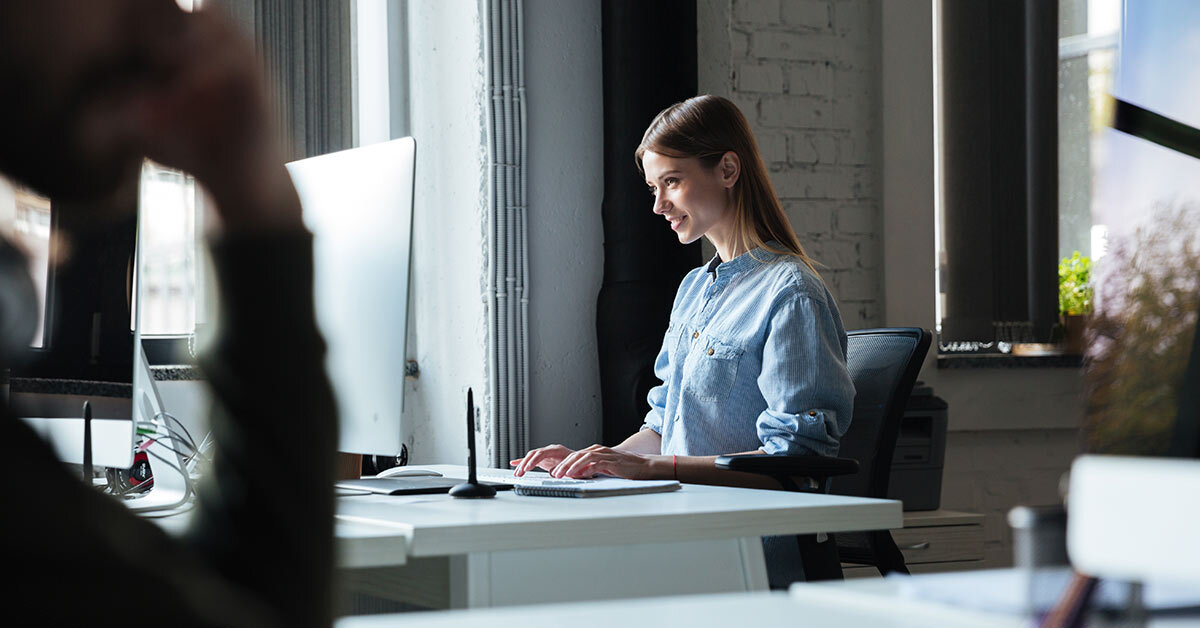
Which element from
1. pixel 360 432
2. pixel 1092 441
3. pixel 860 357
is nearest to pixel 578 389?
pixel 860 357

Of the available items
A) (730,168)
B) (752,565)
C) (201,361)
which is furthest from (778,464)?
(201,361)

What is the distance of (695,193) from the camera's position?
253 centimetres

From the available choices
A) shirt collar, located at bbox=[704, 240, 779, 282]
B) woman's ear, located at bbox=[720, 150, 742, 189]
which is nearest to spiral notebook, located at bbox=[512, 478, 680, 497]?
shirt collar, located at bbox=[704, 240, 779, 282]

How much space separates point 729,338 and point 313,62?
2092mm

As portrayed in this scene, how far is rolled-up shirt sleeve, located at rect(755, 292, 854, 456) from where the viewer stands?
2213 millimetres

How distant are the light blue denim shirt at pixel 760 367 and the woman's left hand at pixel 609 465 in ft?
0.76

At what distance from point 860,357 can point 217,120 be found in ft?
7.15

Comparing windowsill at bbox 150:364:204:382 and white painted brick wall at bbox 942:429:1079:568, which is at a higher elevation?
windowsill at bbox 150:364:204:382

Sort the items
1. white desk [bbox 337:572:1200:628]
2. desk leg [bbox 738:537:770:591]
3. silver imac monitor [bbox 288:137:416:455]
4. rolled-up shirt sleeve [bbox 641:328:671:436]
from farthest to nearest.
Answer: rolled-up shirt sleeve [bbox 641:328:671:436] → silver imac monitor [bbox 288:137:416:455] → desk leg [bbox 738:537:770:591] → white desk [bbox 337:572:1200:628]

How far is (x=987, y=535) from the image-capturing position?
13.1 ft

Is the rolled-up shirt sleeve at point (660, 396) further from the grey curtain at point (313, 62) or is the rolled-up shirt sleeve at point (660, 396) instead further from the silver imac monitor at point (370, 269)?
the grey curtain at point (313, 62)

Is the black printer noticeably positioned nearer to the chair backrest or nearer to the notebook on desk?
the chair backrest

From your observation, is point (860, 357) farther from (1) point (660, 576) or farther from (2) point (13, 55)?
(2) point (13, 55)

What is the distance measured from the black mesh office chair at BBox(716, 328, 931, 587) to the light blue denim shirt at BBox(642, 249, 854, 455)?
6 cm
